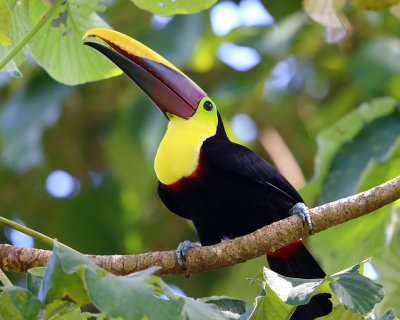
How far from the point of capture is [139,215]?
4762 mm

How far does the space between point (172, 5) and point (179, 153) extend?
529mm

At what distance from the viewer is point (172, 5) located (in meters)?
2.65

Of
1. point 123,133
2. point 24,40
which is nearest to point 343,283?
point 24,40

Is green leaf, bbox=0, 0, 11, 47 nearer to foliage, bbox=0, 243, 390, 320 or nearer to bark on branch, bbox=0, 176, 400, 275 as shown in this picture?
bark on branch, bbox=0, 176, 400, 275

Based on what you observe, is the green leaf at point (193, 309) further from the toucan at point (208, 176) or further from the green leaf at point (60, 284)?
the toucan at point (208, 176)

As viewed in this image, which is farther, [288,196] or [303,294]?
[288,196]

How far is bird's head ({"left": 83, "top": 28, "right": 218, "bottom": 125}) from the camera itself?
9.15ft

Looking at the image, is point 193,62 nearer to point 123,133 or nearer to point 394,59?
point 123,133

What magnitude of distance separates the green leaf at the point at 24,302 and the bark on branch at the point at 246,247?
49cm

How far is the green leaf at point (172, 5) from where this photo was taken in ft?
8.63

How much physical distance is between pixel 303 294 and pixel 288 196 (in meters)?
0.98

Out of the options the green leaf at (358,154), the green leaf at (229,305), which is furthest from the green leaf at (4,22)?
the green leaf at (358,154)

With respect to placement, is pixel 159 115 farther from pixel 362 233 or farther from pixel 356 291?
pixel 356 291

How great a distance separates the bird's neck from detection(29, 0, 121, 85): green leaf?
318 mm
